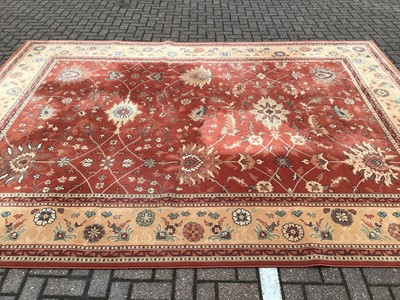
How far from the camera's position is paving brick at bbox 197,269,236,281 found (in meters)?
2.54

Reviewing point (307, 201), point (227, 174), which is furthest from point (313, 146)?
point (227, 174)

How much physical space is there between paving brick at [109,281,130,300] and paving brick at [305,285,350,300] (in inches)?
50.4

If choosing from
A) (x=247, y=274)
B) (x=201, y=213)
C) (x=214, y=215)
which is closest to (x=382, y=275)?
(x=247, y=274)

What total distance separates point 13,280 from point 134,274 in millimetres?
865

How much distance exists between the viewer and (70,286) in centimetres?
248

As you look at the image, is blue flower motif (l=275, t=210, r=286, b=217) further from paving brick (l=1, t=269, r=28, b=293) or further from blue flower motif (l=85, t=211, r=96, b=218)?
paving brick (l=1, t=269, r=28, b=293)

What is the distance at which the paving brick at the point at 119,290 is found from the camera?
243cm

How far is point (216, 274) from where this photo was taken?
Answer: 256cm

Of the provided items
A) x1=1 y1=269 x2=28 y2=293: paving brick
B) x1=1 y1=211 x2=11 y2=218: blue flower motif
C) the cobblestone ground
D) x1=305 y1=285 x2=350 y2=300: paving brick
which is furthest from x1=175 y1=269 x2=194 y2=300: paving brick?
x1=1 y1=211 x2=11 y2=218: blue flower motif

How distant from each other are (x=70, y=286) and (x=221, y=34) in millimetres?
4334

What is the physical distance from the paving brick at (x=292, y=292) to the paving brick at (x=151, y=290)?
812 millimetres

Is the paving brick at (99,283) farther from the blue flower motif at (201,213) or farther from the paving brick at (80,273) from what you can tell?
the blue flower motif at (201,213)

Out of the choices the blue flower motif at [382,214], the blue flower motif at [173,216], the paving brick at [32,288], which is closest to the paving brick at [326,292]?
the blue flower motif at [382,214]

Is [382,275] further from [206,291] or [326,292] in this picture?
[206,291]
